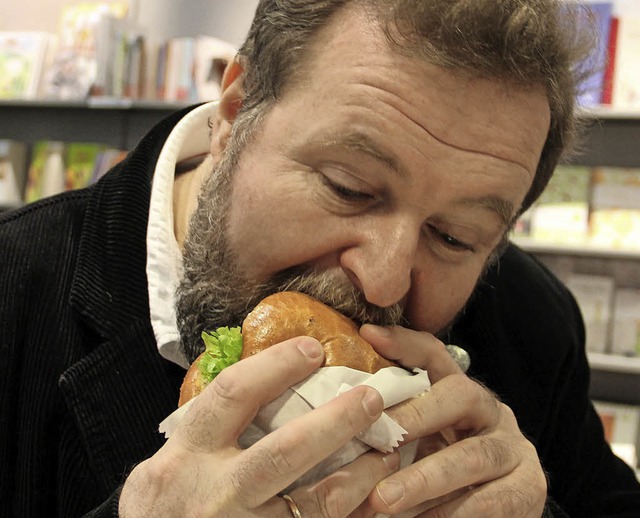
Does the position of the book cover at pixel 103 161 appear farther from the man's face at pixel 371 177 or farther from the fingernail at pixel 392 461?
the fingernail at pixel 392 461

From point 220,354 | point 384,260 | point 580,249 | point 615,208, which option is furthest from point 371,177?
point 615,208

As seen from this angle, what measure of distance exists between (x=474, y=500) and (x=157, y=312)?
0.71 meters

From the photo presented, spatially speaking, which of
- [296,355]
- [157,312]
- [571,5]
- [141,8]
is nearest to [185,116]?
[157,312]

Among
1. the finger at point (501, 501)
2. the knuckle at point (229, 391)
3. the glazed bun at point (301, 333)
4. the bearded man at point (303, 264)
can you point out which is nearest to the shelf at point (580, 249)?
the bearded man at point (303, 264)

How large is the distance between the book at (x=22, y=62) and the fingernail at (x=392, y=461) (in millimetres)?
5006

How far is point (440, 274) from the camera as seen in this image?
1310mm

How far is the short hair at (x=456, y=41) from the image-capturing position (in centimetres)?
121

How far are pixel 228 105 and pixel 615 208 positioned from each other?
10.4ft

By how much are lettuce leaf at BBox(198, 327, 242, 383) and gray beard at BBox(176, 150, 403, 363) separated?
6.9 inches

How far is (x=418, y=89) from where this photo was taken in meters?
1.21

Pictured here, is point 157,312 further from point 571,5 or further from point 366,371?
point 571,5

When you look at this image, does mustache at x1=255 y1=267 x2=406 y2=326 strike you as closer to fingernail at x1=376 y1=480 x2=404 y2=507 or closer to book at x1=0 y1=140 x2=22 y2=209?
fingernail at x1=376 y1=480 x2=404 y2=507

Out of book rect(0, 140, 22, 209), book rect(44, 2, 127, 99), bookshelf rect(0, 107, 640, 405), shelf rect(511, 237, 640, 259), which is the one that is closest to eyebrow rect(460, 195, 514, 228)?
bookshelf rect(0, 107, 640, 405)

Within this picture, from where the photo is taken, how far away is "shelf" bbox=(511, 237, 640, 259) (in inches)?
157
